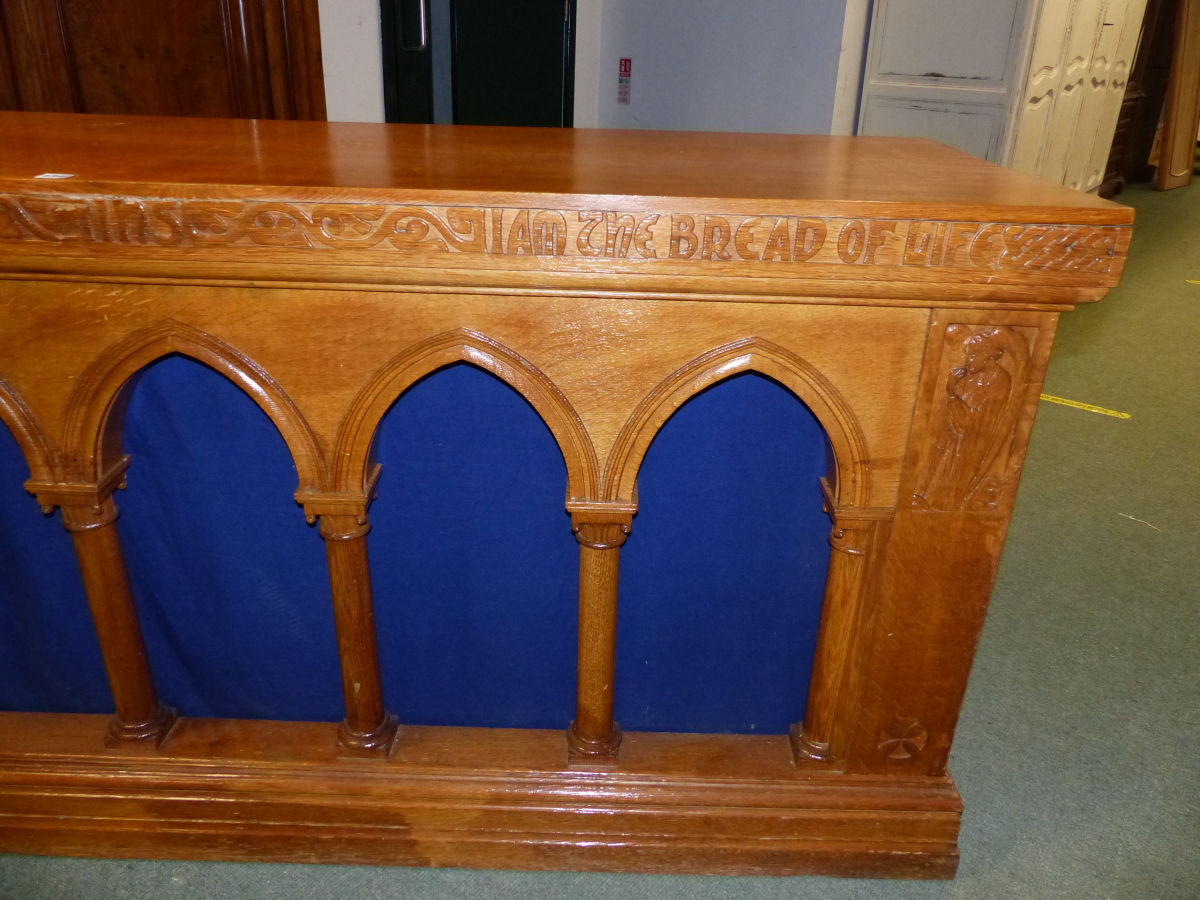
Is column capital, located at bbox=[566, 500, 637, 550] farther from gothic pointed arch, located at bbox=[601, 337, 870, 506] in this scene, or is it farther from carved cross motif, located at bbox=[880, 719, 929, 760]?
carved cross motif, located at bbox=[880, 719, 929, 760]

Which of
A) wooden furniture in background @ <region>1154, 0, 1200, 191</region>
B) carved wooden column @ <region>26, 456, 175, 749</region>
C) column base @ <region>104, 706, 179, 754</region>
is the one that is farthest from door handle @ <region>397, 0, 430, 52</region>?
wooden furniture in background @ <region>1154, 0, 1200, 191</region>

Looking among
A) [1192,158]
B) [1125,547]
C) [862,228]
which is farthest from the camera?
[1192,158]

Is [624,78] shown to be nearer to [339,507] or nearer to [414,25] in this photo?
[414,25]

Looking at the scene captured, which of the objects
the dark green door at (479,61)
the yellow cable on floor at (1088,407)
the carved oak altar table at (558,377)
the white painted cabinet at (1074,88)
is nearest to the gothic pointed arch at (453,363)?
the carved oak altar table at (558,377)

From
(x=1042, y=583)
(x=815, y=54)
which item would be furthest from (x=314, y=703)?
(x=815, y=54)

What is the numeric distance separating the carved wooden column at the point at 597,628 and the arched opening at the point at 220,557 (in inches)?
15.9

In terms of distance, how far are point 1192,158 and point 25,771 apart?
9.27m

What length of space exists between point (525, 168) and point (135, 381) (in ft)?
1.92

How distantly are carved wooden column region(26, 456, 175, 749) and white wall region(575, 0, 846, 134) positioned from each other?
360cm

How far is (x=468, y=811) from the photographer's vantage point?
136 cm

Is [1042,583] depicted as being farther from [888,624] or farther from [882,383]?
[882,383]

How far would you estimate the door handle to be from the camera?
3609mm

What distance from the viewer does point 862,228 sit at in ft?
3.25

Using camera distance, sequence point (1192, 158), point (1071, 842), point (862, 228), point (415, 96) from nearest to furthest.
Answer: point (862, 228) → point (1071, 842) → point (415, 96) → point (1192, 158)
